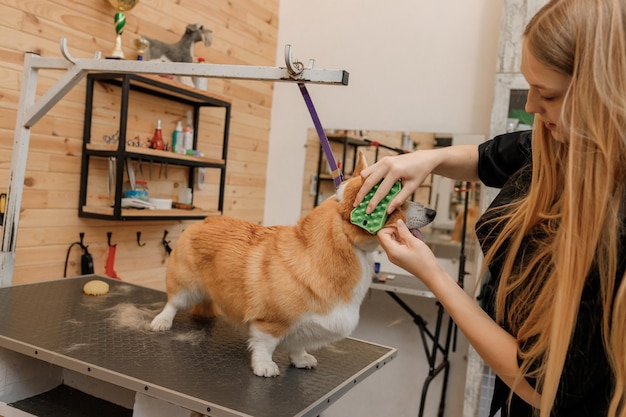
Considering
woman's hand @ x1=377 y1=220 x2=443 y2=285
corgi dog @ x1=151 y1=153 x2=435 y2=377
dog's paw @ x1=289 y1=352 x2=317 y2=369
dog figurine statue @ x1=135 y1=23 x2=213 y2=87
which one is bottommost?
dog's paw @ x1=289 y1=352 x2=317 y2=369

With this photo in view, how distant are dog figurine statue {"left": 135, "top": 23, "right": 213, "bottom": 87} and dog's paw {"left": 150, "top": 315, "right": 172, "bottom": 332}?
1406 millimetres

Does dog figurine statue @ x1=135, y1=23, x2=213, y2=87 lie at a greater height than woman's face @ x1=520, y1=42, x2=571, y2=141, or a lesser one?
greater

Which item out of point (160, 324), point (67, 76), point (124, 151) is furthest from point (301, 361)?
point (124, 151)

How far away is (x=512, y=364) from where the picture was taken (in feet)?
2.89

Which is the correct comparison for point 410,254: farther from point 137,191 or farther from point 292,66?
point 137,191

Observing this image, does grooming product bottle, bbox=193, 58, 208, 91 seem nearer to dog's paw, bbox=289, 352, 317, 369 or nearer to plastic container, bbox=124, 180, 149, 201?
plastic container, bbox=124, 180, 149, 201

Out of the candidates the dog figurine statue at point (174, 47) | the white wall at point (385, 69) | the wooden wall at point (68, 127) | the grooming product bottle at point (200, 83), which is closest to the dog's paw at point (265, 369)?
the wooden wall at point (68, 127)

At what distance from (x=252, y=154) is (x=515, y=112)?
5.72 ft

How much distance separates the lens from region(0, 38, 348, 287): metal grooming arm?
1.21 m

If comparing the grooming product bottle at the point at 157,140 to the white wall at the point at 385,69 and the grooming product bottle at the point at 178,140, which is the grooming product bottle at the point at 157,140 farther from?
the white wall at the point at 385,69

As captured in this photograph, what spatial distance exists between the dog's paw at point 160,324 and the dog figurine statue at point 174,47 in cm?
141

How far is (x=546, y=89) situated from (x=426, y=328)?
7.91 feet

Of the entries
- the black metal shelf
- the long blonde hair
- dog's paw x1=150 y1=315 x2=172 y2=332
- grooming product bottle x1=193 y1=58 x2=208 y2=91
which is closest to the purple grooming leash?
the long blonde hair

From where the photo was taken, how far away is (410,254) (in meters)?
1.04
